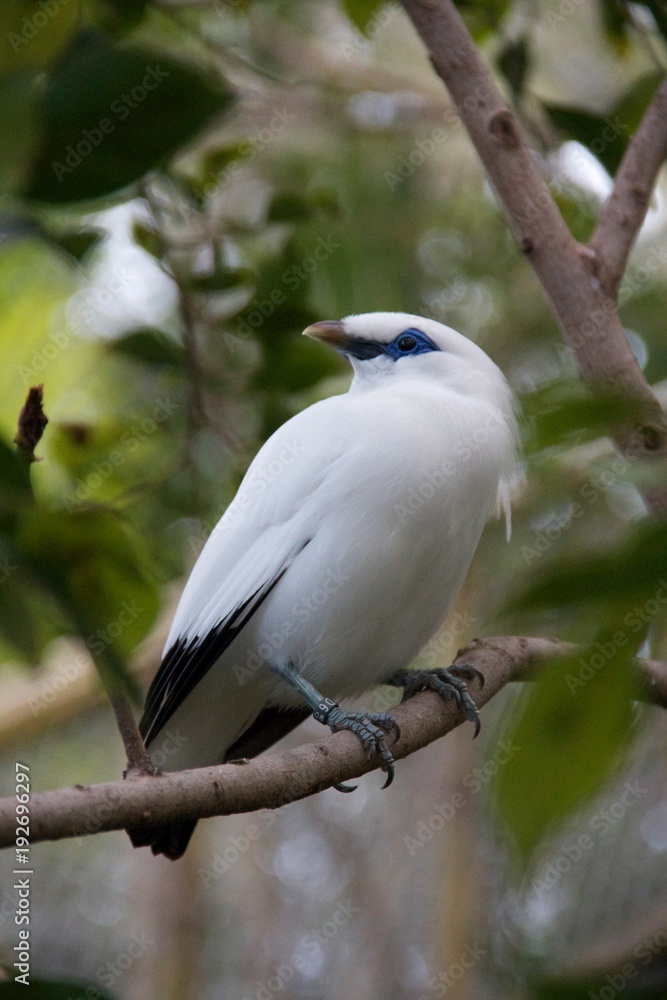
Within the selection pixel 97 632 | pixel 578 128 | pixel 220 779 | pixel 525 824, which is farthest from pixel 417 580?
pixel 525 824

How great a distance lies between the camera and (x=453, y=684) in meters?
2.35

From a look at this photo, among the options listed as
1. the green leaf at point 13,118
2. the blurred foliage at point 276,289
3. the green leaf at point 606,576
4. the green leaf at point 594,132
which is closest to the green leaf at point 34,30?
the blurred foliage at point 276,289

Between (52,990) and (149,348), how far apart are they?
6.56 ft

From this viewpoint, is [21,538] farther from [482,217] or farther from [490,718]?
[482,217]

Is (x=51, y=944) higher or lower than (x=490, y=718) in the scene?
lower

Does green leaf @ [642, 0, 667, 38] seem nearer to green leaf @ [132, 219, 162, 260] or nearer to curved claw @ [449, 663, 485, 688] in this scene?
green leaf @ [132, 219, 162, 260]

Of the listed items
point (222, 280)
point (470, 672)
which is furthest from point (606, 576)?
point (222, 280)

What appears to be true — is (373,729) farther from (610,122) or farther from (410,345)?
(610,122)

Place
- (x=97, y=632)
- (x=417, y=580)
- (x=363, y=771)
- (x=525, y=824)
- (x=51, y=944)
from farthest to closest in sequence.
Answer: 1. (x=51, y=944)
2. (x=417, y=580)
3. (x=363, y=771)
4. (x=97, y=632)
5. (x=525, y=824)

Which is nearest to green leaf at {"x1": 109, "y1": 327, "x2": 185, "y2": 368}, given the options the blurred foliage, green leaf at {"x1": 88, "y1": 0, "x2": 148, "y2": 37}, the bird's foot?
the blurred foliage

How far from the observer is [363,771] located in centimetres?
193

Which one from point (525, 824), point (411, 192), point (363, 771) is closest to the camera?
point (525, 824)

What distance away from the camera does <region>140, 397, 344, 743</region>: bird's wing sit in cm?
237

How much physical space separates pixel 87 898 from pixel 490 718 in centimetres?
178
